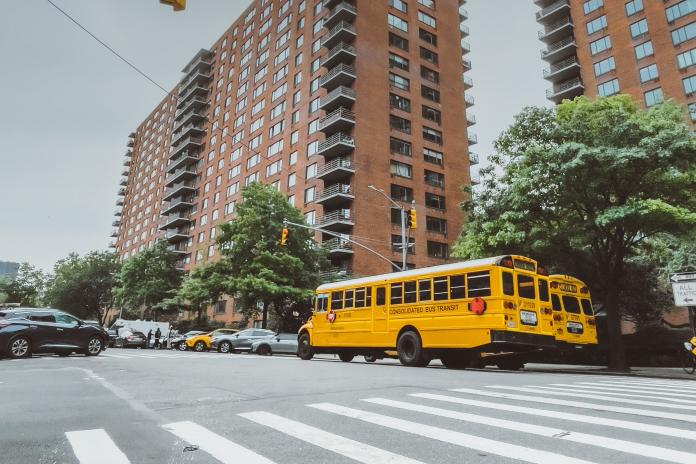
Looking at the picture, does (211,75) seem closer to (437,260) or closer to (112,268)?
(112,268)

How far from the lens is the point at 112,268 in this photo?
69750 mm

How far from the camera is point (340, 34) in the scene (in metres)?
47.3

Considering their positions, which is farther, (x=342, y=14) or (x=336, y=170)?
(x=342, y=14)

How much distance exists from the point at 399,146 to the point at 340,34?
12.7m

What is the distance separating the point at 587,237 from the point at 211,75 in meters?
71.7

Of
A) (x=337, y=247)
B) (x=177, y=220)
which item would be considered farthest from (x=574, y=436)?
(x=177, y=220)

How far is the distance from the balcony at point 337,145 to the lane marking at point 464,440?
125ft

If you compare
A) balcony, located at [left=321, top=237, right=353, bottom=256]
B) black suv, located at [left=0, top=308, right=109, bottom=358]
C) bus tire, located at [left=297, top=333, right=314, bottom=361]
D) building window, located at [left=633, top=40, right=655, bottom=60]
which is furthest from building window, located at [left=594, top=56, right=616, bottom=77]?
black suv, located at [left=0, top=308, right=109, bottom=358]

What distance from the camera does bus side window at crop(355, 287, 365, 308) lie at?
653 inches

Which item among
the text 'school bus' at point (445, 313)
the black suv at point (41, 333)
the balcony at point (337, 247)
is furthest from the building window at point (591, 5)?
the black suv at point (41, 333)

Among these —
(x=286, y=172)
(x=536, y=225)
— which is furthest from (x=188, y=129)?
(x=536, y=225)

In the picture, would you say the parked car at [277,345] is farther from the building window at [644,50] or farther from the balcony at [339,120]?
the building window at [644,50]

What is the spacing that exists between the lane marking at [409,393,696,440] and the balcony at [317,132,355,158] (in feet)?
122

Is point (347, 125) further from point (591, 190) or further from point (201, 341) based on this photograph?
point (591, 190)
